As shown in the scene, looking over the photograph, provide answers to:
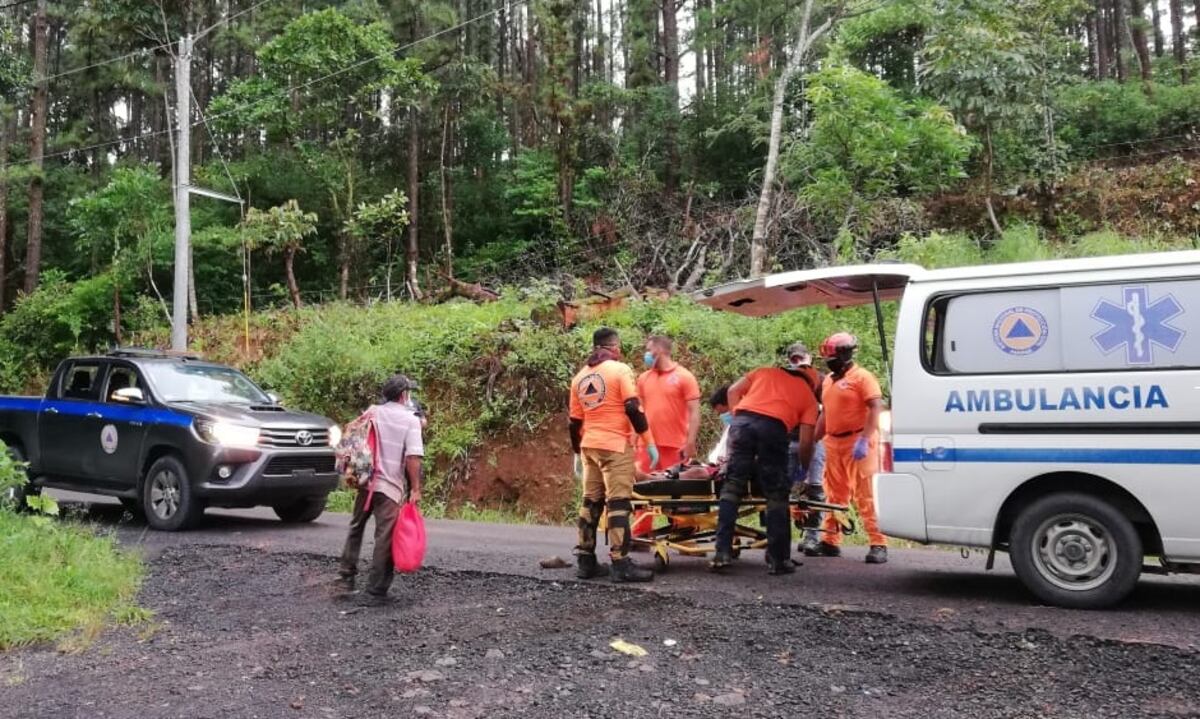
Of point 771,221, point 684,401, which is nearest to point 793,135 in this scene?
point 771,221

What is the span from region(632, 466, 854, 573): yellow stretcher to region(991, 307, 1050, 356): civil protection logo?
6.47 ft

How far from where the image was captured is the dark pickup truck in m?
9.48

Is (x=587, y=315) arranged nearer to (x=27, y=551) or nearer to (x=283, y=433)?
(x=283, y=433)

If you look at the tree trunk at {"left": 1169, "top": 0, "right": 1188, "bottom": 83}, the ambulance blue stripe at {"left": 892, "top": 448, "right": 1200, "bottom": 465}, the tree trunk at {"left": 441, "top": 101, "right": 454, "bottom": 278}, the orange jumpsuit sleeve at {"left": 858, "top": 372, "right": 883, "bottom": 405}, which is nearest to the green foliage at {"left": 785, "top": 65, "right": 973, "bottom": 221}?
the orange jumpsuit sleeve at {"left": 858, "top": 372, "right": 883, "bottom": 405}

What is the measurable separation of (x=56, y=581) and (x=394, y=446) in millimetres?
2751

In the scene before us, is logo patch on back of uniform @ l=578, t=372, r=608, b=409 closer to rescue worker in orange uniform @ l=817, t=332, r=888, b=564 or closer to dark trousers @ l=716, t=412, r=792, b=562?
dark trousers @ l=716, t=412, r=792, b=562

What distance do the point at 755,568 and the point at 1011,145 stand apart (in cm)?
1616

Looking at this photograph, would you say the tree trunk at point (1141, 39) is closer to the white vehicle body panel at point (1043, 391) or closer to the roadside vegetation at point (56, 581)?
the white vehicle body panel at point (1043, 391)

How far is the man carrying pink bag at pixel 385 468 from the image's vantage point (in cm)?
641

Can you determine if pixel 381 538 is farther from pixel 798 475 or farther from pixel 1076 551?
pixel 1076 551

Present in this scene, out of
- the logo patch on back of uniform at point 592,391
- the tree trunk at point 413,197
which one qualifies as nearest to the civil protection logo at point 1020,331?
the logo patch on back of uniform at point 592,391

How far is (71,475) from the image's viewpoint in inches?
415

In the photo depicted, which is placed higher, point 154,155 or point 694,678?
point 154,155

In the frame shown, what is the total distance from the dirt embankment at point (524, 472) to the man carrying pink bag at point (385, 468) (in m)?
7.08
